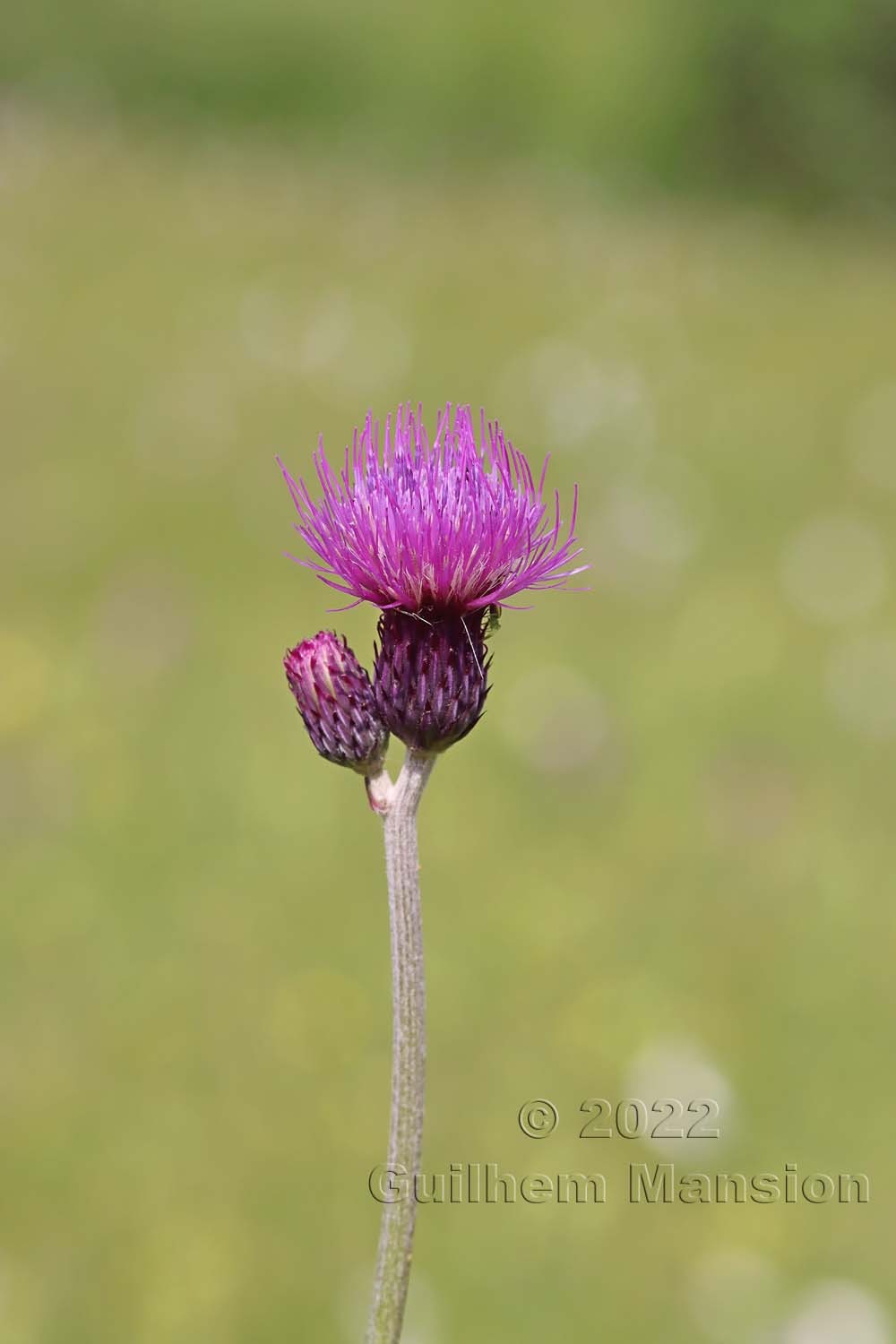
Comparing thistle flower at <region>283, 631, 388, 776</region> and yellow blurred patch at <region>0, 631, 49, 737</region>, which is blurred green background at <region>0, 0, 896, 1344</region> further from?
thistle flower at <region>283, 631, 388, 776</region>

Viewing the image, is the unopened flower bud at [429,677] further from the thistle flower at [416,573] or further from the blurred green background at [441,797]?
the blurred green background at [441,797]

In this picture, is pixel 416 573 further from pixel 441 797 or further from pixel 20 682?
pixel 20 682

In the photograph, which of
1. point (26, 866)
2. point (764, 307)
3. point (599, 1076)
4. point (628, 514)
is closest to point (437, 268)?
point (764, 307)

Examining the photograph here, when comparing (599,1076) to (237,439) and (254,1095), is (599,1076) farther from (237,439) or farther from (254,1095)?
(237,439)

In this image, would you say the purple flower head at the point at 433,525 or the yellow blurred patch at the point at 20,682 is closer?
the purple flower head at the point at 433,525

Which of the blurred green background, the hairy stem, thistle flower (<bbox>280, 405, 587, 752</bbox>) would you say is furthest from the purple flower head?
the blurred green background

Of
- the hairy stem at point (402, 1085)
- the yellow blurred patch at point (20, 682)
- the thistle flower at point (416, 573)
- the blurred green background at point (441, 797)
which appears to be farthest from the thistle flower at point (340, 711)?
the yellow blurred patch at point (20, 682)

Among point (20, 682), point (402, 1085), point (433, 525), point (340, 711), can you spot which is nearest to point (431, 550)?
point (433, 525)
